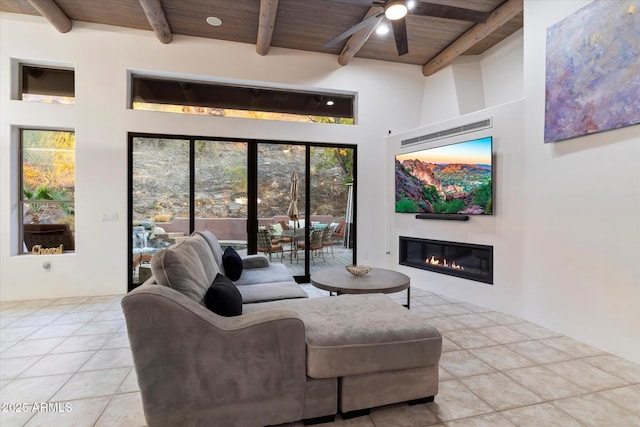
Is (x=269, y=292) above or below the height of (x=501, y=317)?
above

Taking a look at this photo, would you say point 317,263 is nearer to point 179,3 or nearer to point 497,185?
point 497,185

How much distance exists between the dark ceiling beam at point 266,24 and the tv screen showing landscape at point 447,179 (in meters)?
2.65

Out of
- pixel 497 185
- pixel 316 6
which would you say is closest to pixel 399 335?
pixel 497 185

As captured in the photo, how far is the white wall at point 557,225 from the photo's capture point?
260 centimetres

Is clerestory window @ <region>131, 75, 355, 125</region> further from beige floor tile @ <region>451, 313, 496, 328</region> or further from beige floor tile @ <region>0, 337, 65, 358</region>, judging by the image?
beige floor tile @ <region>451, 313, 496, 328</region>

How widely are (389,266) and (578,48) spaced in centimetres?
370

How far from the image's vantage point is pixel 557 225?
3.14m

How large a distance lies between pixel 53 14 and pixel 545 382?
6450mm

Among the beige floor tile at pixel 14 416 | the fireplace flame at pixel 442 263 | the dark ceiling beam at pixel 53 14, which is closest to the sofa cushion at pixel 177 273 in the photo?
the beige floor tile at pixel 14 416

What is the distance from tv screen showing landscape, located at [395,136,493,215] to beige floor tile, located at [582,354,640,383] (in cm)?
173

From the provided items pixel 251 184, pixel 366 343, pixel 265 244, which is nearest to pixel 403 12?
pixel 366 343

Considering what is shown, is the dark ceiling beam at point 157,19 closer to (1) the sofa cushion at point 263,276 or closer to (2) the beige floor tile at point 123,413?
(1) the sofa cushion at point 263,276

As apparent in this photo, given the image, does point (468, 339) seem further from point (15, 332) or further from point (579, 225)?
point (15, 332)

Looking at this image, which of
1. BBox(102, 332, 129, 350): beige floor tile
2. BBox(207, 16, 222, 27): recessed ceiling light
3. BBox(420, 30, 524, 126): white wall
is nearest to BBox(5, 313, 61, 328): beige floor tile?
BBox(102, 332, 129, 350): beige floor tile
